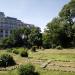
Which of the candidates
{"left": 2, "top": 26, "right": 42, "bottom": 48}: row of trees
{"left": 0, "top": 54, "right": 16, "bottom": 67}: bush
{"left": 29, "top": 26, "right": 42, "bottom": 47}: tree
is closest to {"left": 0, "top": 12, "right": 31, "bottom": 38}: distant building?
{"left": 2, "top": 26, "right": 42, "bottom": 48}: row of trees

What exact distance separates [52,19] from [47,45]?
7.94m

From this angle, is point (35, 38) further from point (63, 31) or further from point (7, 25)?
point (7, 25)

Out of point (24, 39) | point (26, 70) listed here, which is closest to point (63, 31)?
point (24, 39)

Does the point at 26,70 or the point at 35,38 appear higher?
the point at 35,38

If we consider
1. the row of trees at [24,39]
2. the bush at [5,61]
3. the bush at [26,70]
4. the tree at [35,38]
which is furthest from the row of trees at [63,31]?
the bush at [26,70]

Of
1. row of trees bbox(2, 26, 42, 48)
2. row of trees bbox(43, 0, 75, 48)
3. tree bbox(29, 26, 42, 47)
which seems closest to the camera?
row of trees bbox(43, 0, 75, 48)

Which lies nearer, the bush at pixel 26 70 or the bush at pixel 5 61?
the bush at pixel 26 70

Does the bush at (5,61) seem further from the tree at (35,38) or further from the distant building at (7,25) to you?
the distant building at (7,25)

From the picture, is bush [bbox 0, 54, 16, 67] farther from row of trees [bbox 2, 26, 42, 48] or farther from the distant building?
the distant building

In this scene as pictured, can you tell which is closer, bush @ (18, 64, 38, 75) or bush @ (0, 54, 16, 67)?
bush @ (18, 64, 38, 75)

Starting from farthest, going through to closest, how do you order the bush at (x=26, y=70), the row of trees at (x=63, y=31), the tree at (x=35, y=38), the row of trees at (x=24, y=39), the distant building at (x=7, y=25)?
the distant building at (x=7, y=25), the row of trees at (x=24, y=39), the tree at (x=35, y=38), the row of trees at (x=63, y=31), the bush at (x=26, y=70)

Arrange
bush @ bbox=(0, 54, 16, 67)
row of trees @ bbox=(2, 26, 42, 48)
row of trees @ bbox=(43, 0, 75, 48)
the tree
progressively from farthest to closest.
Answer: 1. row of trees @ bbox=(2, 26, 42, 48)
2. the tree
3. row of trees @ bbox=(43, 0, 75, 48)
4. bush @ bbox=(0, 54, 16, 67)

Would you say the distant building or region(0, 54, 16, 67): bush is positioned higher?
the distant building

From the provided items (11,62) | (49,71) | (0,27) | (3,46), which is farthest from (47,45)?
(0,27)
